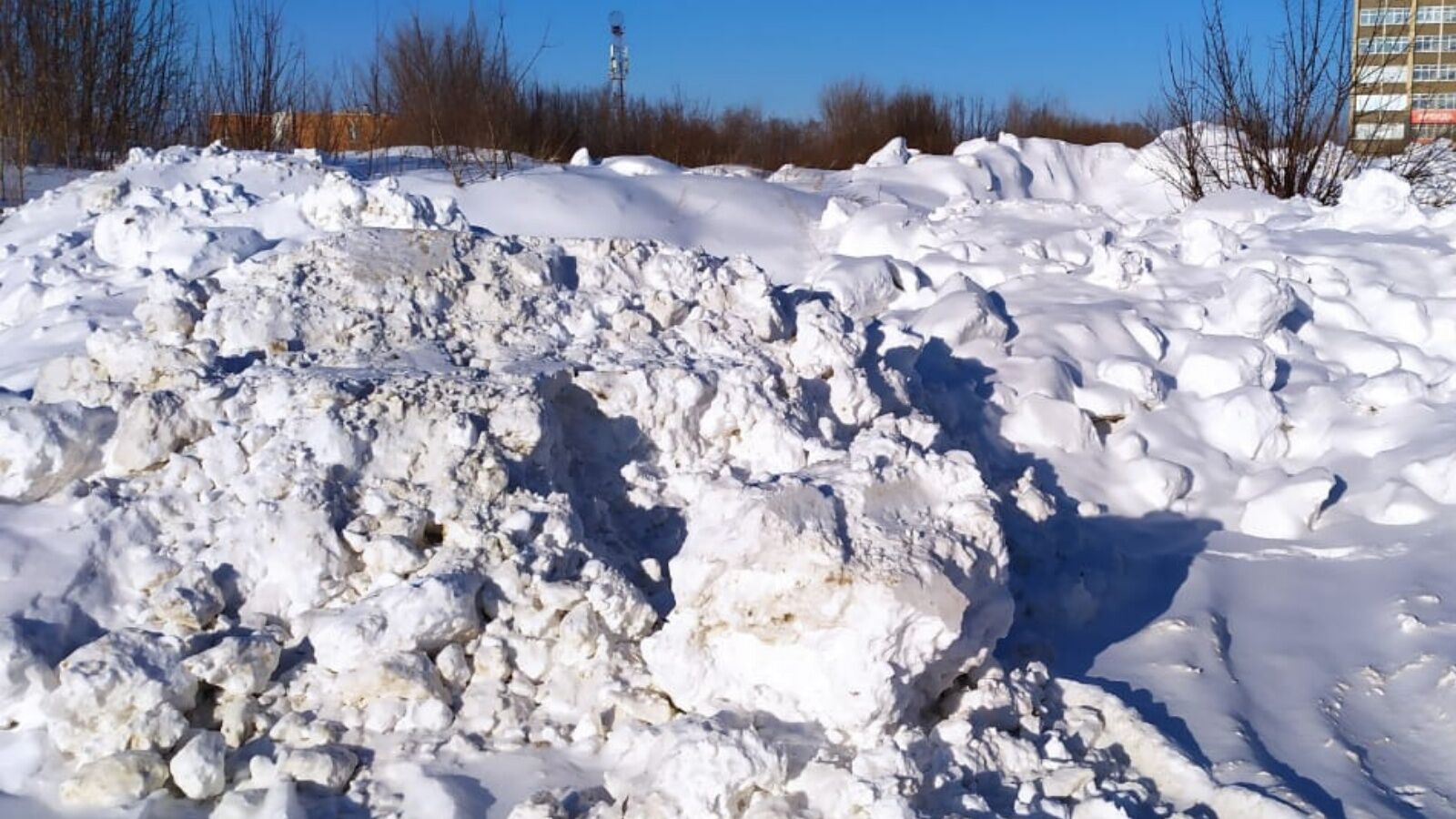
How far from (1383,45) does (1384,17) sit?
0.20 m

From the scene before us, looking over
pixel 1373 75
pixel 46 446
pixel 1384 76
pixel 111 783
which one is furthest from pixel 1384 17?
pixel 111 783

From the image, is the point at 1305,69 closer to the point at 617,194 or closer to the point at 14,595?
the point at 617,194

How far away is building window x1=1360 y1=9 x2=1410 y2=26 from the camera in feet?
28.8

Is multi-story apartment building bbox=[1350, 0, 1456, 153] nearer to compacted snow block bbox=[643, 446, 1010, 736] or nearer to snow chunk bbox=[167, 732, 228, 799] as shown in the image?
compacted snow block bbox=[643, 446, 1010, 736]

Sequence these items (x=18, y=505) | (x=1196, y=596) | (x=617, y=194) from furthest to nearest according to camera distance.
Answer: (x=617, y=194)
(x=1196, y=596)
(x=18, y=505)

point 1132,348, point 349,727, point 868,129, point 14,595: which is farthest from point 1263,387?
point 868,129

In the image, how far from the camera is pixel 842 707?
2504mm

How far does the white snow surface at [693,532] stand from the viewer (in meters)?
2.50

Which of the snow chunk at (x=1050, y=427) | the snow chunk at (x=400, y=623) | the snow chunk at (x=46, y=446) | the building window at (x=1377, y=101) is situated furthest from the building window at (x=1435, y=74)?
the snow chunk at (x=46, y=446)

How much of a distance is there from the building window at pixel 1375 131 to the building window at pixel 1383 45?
1.72 feet

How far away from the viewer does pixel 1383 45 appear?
8852 millimetres

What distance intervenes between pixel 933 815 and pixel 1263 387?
3050 mm

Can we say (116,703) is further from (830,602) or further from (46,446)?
(830,602)

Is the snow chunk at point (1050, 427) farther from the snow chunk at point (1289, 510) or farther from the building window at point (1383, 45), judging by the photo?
the building window at point (1383, 45)
